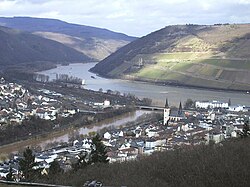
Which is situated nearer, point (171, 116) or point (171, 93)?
point (171, 116)

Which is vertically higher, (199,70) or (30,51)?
(30,51)

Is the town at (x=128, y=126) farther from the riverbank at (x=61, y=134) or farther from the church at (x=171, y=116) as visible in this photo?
the riverbank at (x=61, y=134)

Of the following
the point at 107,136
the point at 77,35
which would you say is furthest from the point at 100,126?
the point at 77,35

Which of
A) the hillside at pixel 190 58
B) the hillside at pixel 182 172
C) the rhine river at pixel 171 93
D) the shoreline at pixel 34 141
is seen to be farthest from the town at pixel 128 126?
the hillside at pixel 190 58

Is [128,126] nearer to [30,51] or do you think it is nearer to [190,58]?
[190,58]

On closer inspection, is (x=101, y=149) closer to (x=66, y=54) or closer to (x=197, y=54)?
(x=197, y=54)

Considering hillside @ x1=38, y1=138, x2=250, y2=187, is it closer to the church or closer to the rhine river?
the church

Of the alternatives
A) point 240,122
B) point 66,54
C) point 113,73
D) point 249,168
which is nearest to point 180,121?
point 240,122
